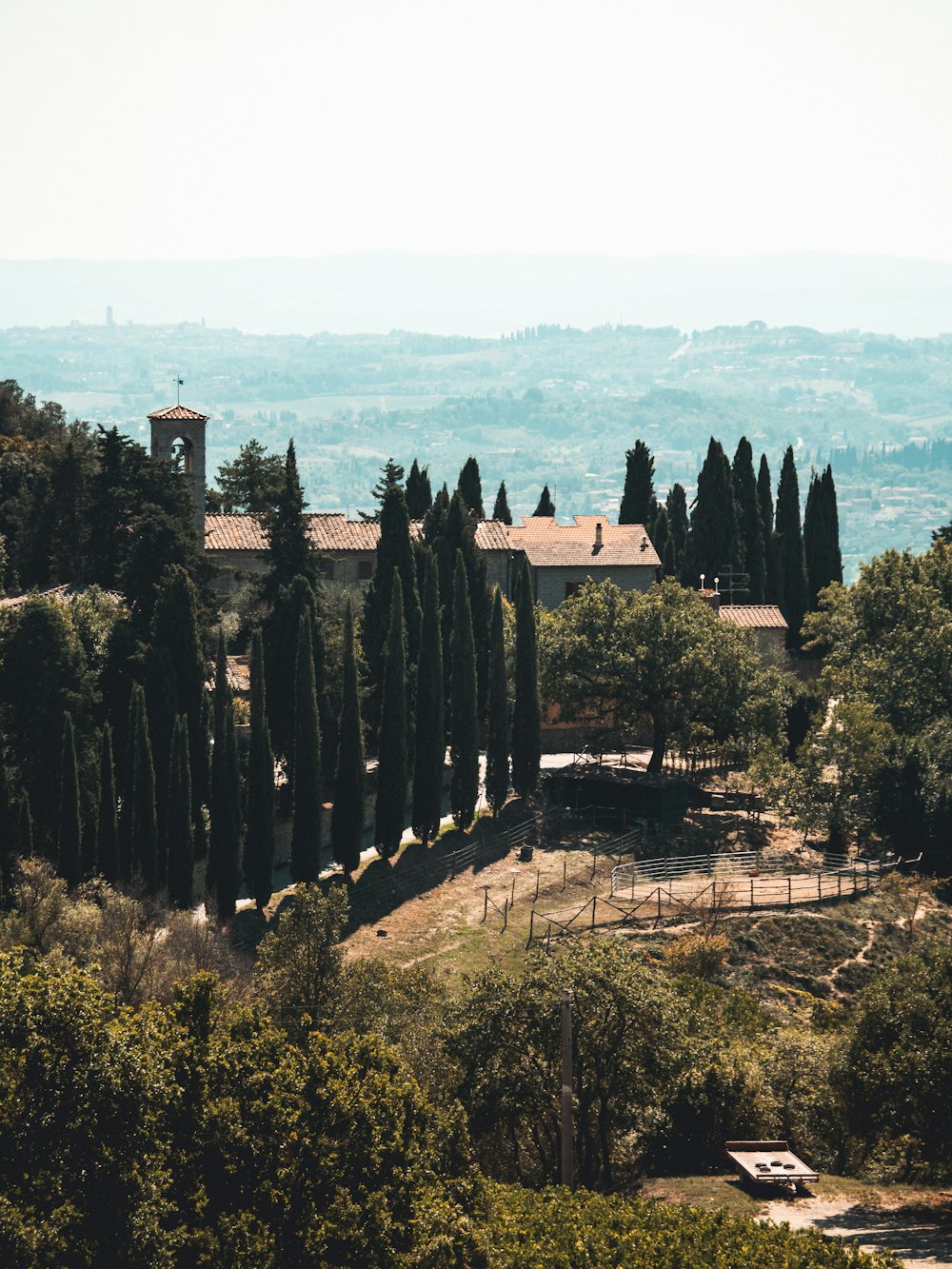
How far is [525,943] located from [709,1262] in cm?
2372

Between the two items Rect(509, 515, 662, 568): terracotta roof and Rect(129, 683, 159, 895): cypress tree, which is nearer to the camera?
Rect(129, 683, 159, 895): cypress tree

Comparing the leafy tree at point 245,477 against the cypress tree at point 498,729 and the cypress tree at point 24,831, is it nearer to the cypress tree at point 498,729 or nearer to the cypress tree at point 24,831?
the cypress tree at point 498,729

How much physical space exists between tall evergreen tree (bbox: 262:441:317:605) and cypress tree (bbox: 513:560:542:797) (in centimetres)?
765

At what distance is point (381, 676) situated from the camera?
5897 cm

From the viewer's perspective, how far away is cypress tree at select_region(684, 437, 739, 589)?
85.1m

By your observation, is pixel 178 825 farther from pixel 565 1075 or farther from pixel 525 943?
pixel 565 1075

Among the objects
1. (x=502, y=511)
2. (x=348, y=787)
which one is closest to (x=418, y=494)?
(x=502, y=511)

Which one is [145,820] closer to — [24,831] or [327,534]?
[24,831]

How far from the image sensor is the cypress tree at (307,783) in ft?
168

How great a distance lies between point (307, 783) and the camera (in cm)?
5112

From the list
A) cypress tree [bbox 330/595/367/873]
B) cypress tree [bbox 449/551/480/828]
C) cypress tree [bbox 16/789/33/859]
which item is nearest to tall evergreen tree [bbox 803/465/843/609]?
cypress tree [bbox 449/551/480/828]

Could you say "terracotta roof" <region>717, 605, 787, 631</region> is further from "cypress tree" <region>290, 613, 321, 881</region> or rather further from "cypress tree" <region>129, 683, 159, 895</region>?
"cypress tree" <region>129, 683, 159, 895</region>

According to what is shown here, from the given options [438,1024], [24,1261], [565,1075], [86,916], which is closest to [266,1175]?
[24,1261]

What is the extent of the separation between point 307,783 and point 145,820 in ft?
19.0
